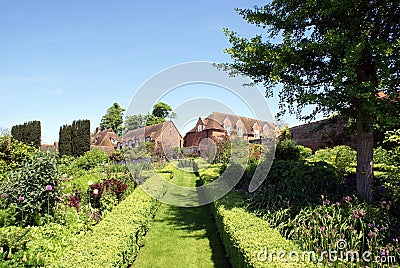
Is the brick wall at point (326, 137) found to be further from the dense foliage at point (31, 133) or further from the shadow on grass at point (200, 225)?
the dense foliage at point (31, 133)

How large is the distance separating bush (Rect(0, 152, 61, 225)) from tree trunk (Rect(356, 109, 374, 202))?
584 centimetres

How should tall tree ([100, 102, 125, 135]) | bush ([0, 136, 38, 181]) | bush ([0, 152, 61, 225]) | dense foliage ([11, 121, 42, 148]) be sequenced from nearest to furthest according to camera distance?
bush ([0, 152, 61, 225]) → bush ([0, 136, 38, 181]) → dense foliage ([11, 121, 42, 148]) → tall tree ([100, 102, 125, 135])

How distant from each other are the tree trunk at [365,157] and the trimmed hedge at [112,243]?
167 inches

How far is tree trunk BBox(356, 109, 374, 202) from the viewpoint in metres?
5.45

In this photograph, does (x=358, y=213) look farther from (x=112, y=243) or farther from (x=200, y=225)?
(x=200, y=225)

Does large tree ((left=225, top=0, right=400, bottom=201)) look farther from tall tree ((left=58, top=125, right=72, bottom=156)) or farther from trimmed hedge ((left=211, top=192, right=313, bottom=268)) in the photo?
tall tree ((left=58, top=125, right=72, bottom=156))

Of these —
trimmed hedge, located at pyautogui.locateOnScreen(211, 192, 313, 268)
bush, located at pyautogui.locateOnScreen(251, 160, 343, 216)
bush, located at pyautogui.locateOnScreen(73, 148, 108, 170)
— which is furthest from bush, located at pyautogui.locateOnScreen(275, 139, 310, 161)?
bush, located at pyautogui.locateOnScreen(73, 148, 108, 170)

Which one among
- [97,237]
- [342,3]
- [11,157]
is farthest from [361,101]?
[11,157]

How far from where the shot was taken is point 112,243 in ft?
13.3

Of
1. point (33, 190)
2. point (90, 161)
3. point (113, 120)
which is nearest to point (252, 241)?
point (33, 190)

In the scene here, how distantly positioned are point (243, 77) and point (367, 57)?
7.85 ft

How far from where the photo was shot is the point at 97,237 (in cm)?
432

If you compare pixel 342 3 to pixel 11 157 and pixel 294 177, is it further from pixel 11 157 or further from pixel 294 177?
pixel 11 157

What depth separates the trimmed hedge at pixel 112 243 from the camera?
138 inches
